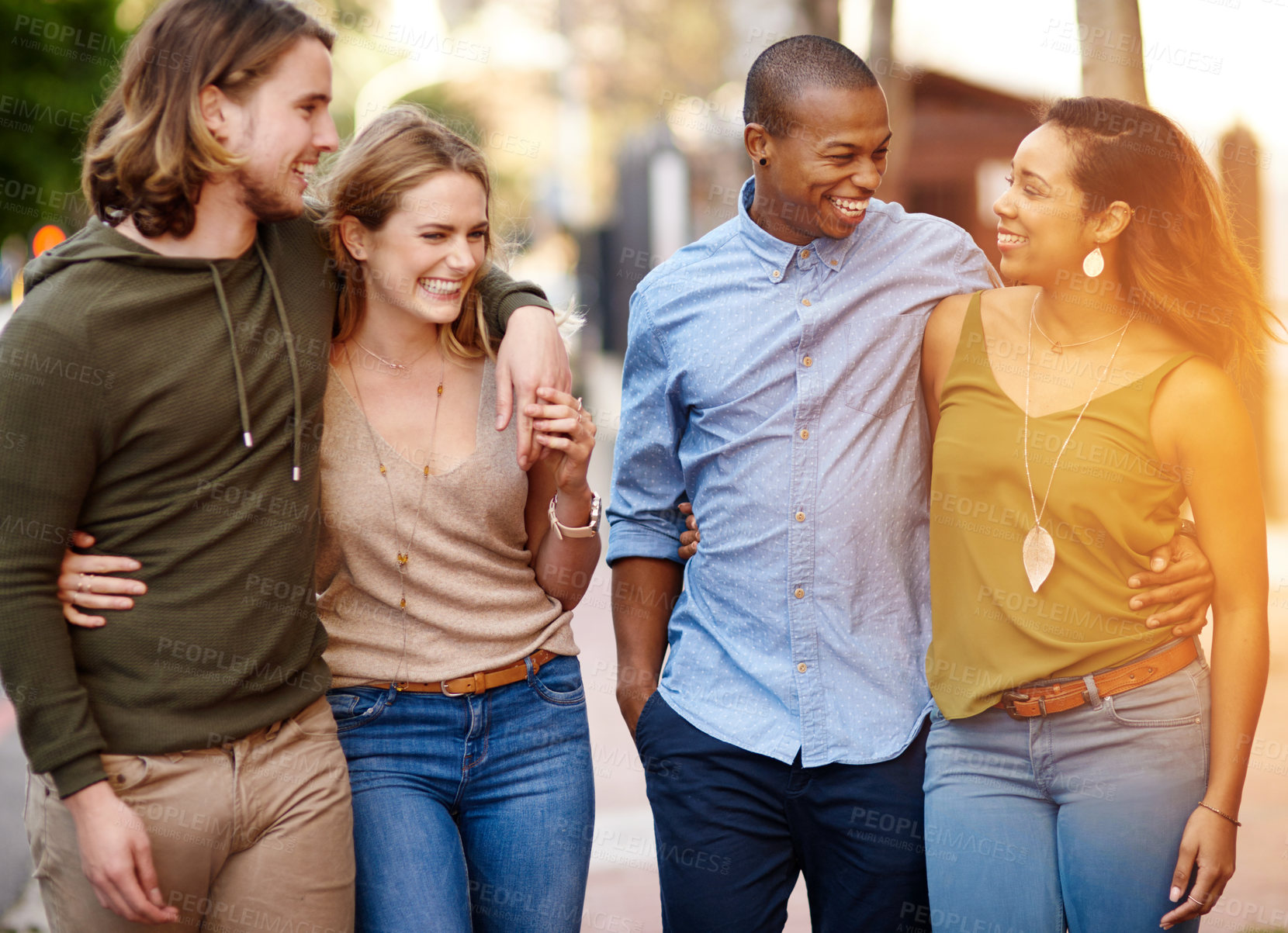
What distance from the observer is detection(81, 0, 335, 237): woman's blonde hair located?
7.95ft

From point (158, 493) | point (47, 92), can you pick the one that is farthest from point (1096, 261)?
point (47, 92)

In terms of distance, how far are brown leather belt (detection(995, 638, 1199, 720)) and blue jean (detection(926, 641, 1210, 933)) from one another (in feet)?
0.05

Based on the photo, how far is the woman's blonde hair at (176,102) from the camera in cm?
242

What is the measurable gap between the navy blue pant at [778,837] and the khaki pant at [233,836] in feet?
2.65

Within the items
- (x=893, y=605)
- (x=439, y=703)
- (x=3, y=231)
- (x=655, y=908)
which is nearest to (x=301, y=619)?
(x=439, y=703)

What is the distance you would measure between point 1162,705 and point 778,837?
919mm

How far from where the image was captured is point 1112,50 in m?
3.84

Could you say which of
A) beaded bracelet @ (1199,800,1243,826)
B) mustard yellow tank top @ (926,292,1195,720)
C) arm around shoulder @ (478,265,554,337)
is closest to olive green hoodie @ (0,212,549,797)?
arm around shoulder @ (478,265,554,337)

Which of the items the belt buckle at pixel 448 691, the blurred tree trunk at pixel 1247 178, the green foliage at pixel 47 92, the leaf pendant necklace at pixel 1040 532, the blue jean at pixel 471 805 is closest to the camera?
the leaf pendant necklace at pixel 1040 532

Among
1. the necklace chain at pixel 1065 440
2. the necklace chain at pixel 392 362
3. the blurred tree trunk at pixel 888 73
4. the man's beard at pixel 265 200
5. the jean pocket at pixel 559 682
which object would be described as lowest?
the jean pocket at pixel 559 682

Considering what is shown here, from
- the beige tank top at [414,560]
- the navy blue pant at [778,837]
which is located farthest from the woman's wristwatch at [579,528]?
the navy blue pant at [778,837]

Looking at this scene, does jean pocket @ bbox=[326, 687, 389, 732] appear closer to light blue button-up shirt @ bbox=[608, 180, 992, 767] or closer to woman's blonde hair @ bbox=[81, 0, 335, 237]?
light blue button-up shirt @ bbox=[608, 180, 992, 767]

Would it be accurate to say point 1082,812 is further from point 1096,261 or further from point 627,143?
point 627,143

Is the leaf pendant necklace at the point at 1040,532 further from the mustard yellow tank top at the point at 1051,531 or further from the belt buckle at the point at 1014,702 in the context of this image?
the belt buckle at the point at 1014,702
